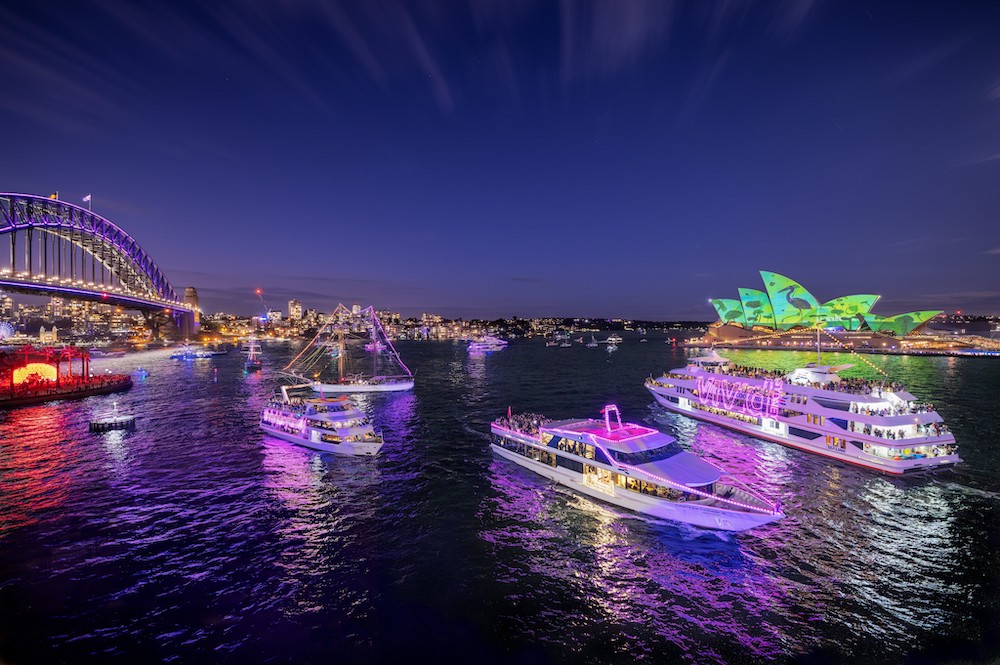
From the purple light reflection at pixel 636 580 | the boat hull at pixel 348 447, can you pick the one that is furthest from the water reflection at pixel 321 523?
the purple light reflection at pixel 636 580

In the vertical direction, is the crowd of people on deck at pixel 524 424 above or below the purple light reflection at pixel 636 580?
above

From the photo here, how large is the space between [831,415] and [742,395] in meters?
9.91

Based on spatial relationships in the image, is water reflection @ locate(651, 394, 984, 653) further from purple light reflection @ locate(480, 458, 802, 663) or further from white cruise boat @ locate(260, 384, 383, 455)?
white cruise boat @ locate(260, 384, 383, 455)

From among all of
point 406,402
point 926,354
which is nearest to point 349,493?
point 406,402

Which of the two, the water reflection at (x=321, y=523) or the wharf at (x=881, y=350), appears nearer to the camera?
the water reflection at (x=321, y=523)

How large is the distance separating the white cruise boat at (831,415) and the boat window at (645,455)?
18.5 meters

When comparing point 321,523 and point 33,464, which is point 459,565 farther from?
point 33,464

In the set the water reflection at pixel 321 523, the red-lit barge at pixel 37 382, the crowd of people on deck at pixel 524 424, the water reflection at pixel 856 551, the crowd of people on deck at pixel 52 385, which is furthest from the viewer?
the crowd of people on deck at pixel 52 385

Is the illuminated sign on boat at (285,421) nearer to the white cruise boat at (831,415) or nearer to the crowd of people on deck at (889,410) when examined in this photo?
the white cruise boat at (831,415)

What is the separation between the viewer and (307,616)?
1766cm

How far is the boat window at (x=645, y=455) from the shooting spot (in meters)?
26.7

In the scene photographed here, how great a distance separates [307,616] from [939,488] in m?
38.3

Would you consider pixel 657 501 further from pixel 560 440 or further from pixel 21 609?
pixel 21 609

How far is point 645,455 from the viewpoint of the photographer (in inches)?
1062
